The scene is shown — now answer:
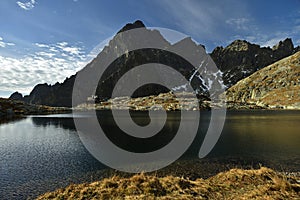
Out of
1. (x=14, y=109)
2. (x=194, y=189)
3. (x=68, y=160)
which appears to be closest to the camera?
(x=194, y=189)

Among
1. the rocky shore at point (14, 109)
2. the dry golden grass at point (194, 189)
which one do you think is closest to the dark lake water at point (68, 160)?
the dry golden grass at point (194, 189)

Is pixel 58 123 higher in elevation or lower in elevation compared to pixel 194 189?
higher

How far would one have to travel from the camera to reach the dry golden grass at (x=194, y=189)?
51.4ft

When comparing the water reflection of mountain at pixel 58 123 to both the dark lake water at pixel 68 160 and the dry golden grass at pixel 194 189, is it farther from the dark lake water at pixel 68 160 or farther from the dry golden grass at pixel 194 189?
the dry golden grass at pixel 194 189

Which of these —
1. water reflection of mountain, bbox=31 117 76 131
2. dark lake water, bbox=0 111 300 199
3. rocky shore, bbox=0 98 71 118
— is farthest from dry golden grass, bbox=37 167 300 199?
rocky shore, bbox=0 98 71 118

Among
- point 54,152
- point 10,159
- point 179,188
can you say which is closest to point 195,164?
point 179,188

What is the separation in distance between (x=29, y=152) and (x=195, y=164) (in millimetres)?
34174

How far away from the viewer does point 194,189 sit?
60.3 feet

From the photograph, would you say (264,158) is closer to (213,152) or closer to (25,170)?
(213,152)

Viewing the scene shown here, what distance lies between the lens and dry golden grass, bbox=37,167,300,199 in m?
15.7

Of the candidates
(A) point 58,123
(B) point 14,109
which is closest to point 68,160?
(A) point 58,123

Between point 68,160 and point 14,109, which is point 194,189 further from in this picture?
point 14,109

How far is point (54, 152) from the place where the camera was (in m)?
43.1

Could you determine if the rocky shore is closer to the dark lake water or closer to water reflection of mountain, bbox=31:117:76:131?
water reflection of mountain, bbox=31:117:76:131
